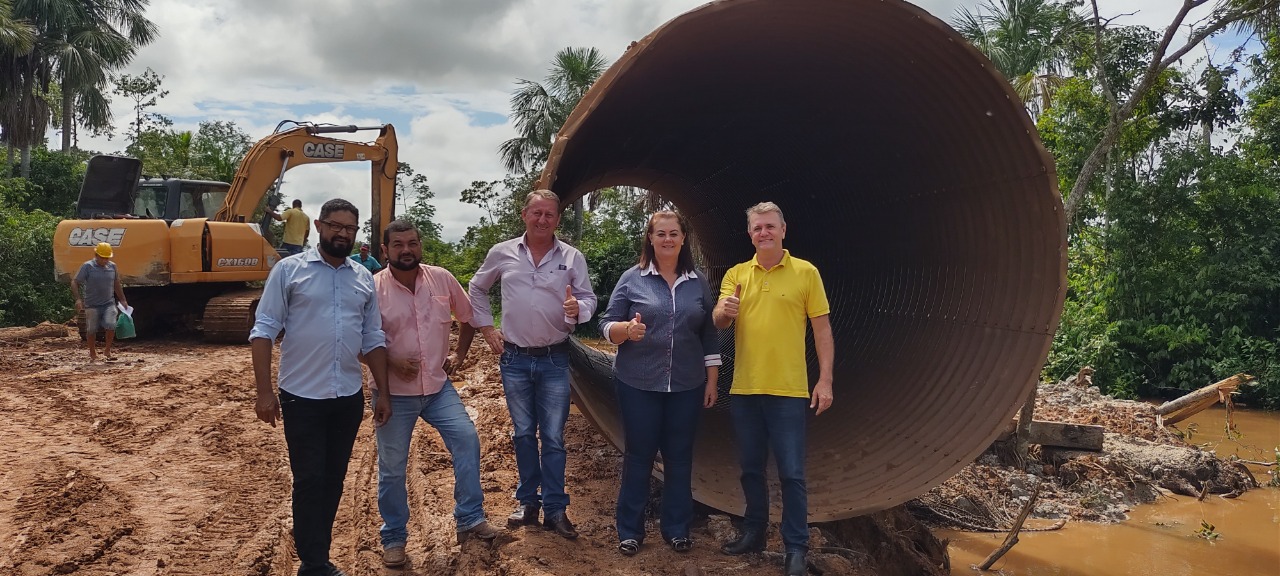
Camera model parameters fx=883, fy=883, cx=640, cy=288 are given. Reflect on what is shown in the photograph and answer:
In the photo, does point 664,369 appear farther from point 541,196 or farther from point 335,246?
point 335,246

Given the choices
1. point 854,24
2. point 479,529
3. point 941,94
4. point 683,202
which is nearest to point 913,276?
point 941,94

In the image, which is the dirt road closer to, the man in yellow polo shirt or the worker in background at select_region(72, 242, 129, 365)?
the man in yellow polo shirt

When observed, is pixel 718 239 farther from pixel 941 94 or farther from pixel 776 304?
pixel 776 304

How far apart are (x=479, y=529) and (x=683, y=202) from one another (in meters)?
6.16

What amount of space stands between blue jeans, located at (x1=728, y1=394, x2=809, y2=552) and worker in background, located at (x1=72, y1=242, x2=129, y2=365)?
8.43m

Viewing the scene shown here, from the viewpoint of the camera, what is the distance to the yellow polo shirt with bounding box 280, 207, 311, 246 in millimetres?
12393

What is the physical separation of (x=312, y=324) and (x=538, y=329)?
3.43ft

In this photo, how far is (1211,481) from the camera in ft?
26.6

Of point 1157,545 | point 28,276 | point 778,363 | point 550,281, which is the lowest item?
A: point 1157,545

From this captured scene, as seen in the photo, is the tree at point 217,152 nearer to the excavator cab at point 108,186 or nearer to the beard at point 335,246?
the excavator cab at point 108,186

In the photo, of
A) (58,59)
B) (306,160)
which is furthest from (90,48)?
(306,160)

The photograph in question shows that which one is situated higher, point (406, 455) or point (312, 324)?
point (312, 324)

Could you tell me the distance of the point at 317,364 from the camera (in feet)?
11.5

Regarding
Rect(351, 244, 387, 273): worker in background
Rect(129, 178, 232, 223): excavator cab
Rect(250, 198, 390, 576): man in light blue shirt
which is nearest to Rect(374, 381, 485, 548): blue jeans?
Rect(250, 198, 390, 576): man in light blue shirt
